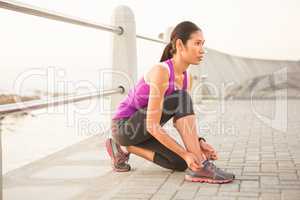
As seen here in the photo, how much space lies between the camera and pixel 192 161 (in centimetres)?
296

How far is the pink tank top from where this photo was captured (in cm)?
316

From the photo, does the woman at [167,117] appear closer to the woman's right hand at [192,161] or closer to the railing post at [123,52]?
the woman's right hand at [192,161]

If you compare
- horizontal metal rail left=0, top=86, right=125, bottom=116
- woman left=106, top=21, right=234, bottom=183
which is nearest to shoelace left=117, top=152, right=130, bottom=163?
woman left=106, top=21, right=234, bottom=183

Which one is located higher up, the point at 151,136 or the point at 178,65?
the point at 178,65

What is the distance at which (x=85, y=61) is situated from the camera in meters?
4.66

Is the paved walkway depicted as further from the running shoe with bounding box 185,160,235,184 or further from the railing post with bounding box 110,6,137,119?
the railing post with bounding box 110,6,137,119

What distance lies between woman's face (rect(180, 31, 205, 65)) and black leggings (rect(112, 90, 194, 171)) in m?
0.20

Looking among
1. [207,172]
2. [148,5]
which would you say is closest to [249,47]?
[148,5]

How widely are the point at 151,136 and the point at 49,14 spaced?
0.93 meters

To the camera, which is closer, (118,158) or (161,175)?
(161,175)

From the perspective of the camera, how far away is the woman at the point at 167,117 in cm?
303

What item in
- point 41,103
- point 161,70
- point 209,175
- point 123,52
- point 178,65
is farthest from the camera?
point 123,52

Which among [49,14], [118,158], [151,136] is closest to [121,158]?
[118,158]

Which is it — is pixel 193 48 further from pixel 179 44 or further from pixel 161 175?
pixel 161 175
